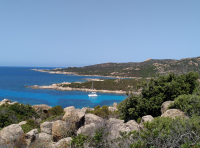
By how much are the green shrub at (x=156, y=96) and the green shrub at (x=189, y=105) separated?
2179 millimetres

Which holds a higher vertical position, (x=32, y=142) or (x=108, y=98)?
(x=32, y=142)

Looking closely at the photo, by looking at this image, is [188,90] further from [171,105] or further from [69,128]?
[69,128]

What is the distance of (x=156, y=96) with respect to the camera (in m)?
10.4

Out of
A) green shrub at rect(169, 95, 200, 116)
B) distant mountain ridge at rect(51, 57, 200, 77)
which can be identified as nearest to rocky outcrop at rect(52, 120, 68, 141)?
green shrub at rect(169, 95, 200, 116)

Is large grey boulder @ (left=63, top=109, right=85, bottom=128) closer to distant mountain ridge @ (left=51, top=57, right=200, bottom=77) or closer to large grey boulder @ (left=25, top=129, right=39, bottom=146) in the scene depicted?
large grey boulder @ (left=25, top=129, right=39, bottom=146)

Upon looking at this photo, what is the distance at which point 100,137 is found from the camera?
4852 mm

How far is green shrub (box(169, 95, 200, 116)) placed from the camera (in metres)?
6.61

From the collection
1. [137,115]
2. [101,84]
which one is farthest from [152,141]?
[101,84]

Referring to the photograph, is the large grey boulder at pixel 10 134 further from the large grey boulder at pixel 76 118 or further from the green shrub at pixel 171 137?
the green shrub at pixel 171 137

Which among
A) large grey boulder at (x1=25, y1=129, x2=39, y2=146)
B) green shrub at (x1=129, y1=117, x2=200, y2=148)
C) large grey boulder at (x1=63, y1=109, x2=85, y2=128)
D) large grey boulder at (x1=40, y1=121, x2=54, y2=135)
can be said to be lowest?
large grey boulder at (x1=40, y1=121, x2=54, y2=135)

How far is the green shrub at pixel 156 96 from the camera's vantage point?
10.2 metres

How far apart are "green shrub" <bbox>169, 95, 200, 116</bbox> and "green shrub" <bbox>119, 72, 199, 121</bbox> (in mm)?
2179

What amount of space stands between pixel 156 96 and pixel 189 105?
11.6ft

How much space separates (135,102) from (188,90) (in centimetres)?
378
